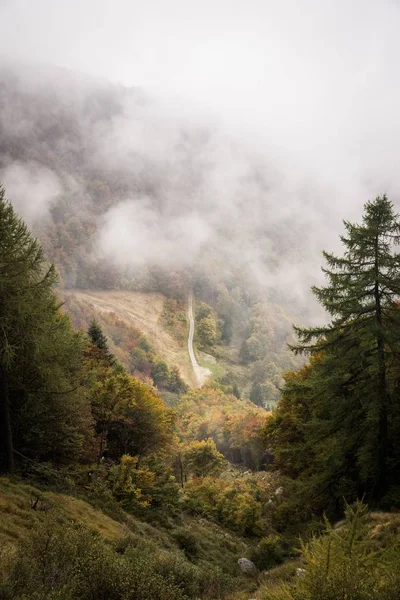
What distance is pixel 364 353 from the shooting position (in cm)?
1281

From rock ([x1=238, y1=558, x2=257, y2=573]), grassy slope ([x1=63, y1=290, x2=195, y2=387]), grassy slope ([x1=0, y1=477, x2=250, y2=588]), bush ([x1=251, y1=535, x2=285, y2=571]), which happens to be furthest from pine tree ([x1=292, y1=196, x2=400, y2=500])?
grassy slope ([x1=63, y1=290, x2=195, y2=387])

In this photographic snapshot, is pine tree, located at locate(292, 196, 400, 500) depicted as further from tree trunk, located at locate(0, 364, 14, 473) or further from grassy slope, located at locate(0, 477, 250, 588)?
tree trunk, located at locate(0, 364, 14, 473)

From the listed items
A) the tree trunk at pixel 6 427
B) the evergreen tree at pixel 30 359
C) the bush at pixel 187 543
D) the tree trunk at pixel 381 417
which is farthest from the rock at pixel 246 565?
the tree trunk at pixel 6 427

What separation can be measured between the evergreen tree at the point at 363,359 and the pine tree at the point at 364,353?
0.03 m

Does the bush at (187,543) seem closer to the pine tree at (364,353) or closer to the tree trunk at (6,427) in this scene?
the pine tree at (364,353)

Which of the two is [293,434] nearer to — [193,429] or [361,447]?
[361,447]

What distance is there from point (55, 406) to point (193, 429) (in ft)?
182

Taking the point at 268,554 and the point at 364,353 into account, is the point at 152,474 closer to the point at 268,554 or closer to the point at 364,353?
the point at 268,554

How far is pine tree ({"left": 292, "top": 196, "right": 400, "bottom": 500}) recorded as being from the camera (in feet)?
41.1

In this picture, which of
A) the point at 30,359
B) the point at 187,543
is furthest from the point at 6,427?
the point at 187,543

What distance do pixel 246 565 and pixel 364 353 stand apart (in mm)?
11234

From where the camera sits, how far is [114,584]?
5.16 meters

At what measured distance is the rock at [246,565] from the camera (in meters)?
14.6

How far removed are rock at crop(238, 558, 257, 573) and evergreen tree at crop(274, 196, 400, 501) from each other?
4775mm
